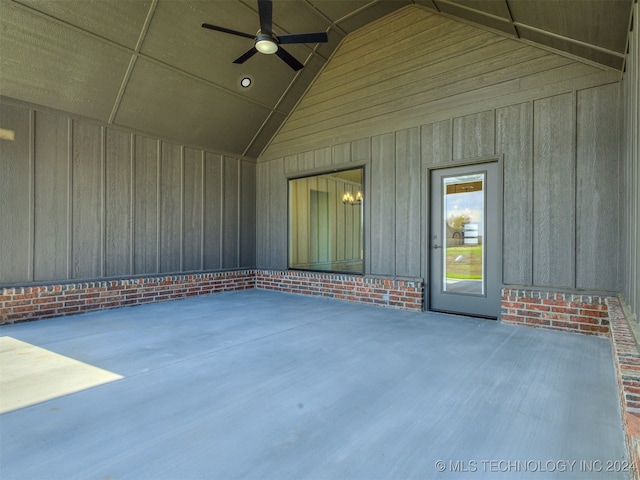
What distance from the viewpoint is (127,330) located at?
167 inches

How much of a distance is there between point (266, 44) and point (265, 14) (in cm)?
43

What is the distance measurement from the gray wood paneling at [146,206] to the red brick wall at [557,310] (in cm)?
581

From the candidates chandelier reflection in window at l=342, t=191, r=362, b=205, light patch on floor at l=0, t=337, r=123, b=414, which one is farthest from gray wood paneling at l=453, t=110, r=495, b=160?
light patch on floor at l=0, t=337, r=123, b=414

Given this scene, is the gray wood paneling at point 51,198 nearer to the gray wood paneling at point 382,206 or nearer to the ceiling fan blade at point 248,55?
the ceiling fan blade at point 248,55

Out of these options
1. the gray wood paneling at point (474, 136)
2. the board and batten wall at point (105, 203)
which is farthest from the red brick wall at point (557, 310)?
the board and batten wall at point (105, 203)

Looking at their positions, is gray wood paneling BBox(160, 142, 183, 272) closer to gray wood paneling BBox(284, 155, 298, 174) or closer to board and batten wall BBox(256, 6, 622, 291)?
gray wood paneling BBox(284, 155, 298, 174)

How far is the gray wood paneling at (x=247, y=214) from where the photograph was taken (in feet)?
25.4

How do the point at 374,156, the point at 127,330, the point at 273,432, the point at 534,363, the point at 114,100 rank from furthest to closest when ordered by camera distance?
the point at 374,156 < the point at 114,100 < the point at 127,330 < the point at 534,363 < the point at 273,432

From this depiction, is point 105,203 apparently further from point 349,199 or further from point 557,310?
point 557,310

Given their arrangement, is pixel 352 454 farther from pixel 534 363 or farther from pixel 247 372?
pixel 534 363

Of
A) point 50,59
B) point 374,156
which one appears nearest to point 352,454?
point 374,156

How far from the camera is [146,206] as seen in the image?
6105mm

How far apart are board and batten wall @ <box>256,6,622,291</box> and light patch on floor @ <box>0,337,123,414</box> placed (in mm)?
4284

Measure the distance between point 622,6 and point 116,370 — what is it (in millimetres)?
5314
